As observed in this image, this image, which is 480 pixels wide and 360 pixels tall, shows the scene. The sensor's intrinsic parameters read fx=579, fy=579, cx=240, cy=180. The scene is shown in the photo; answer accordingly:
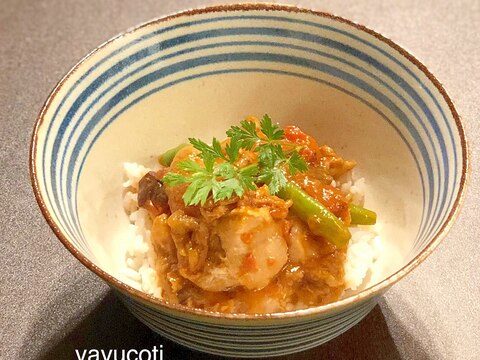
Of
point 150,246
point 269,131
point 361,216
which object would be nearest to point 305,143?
point 269,131

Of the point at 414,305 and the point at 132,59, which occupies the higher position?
the point at 132,59

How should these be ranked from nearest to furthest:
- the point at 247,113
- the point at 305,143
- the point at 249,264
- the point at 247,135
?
the point at 249,264
the point at 247,135
the point at 305,143
the point at 247,113

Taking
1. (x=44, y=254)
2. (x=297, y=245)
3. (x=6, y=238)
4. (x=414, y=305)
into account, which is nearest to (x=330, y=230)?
(x=297, y=245)

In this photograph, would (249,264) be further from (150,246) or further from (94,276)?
(94,276)

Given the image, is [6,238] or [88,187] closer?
[88,187]

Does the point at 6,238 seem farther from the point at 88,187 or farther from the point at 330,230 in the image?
the point at 330,230

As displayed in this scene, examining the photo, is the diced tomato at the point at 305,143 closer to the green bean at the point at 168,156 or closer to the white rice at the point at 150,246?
the white rice at the point at 150,246
